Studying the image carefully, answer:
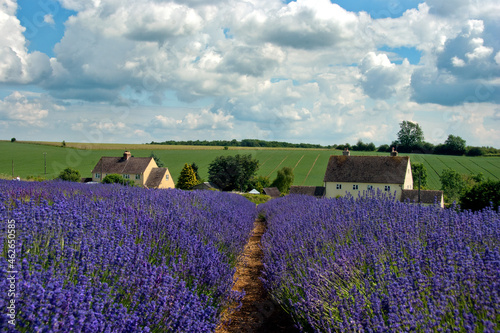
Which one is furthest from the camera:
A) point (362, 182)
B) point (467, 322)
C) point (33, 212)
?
point (362, 182)

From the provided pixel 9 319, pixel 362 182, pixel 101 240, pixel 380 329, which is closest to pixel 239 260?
pixel 101 240

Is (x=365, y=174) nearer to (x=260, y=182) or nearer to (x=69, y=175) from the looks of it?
(x=260, y=182)

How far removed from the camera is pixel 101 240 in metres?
2.78

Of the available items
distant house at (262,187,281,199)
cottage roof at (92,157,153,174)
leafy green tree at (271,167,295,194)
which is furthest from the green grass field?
distant house at (262,187,281,199)

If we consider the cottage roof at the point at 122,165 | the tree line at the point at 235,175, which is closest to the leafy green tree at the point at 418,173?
the tree line at the point at 235,175

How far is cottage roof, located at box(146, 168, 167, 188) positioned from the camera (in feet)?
129

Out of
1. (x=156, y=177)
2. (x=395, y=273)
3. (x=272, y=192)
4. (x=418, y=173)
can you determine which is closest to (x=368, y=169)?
(x=272, y=192)

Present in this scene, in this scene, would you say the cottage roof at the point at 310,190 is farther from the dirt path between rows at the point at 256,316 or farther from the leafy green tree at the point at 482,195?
the dirt path between rows at the point at 256,316

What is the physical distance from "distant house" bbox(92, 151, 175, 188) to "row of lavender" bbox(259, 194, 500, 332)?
36.8 meters

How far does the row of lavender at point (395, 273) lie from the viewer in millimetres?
2002

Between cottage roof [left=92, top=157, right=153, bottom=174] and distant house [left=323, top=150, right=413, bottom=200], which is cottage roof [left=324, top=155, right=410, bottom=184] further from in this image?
cottage roof [left=92, top=157, right=153, bottom=174]

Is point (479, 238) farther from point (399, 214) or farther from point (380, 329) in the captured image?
point (380, 329)

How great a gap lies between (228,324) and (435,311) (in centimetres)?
205

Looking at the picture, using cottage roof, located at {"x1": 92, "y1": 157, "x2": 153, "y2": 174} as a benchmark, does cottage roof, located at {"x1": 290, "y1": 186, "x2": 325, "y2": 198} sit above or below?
below
